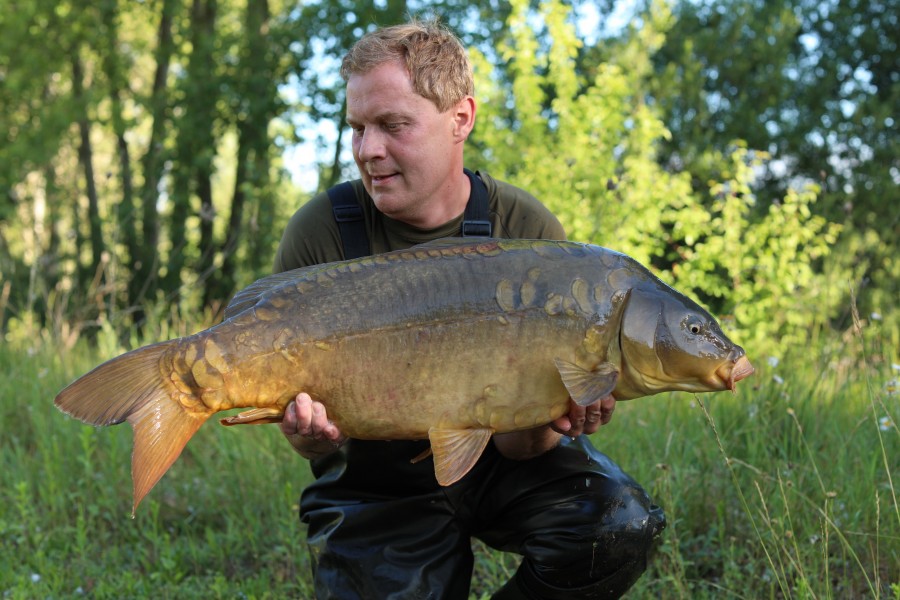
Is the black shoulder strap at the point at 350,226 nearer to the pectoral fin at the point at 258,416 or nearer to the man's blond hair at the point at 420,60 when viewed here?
the man's blond hair at the point at 420,60

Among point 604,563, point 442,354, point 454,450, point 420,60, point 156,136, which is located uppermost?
point 420,60

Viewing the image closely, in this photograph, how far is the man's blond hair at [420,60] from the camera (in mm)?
2602

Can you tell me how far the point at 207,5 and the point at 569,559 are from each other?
1681 centimetres

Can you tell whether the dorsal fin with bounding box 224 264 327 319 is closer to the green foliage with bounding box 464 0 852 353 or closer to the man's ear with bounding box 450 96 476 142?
the man's ear with bounding box 450 96 476 142

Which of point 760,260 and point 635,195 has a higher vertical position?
point 635,195

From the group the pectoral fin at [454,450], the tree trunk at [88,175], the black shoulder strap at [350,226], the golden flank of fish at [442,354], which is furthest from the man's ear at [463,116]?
the tree trunk at [88,175]

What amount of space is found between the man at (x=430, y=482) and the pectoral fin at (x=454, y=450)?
1.36 ft

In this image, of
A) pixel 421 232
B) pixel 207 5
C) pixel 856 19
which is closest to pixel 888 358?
pixel 421 232

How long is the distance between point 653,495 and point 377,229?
4.29ft

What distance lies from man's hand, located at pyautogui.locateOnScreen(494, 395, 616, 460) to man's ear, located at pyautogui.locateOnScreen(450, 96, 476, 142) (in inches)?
34.7

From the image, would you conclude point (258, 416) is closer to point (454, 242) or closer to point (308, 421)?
point (308, 421)

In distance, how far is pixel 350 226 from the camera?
274 centimetres

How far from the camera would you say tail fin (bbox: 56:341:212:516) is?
77.7 inches

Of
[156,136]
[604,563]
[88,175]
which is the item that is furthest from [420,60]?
[88,175]
